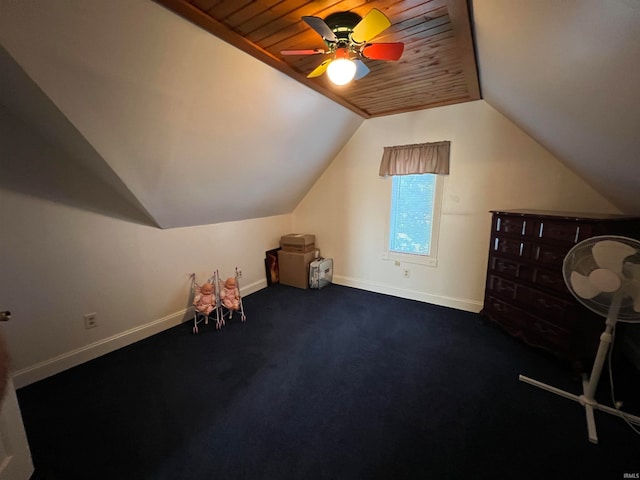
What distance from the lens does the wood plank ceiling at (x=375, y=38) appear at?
133cm

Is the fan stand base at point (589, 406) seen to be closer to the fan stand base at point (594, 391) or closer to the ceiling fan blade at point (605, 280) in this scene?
the fan stand base at point (594, 391)

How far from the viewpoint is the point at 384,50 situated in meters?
1.47

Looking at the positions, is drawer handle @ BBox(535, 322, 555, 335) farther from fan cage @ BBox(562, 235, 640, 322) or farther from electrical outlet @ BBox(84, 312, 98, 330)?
electrical outlet @ BBox(84, 312, 98, 330)

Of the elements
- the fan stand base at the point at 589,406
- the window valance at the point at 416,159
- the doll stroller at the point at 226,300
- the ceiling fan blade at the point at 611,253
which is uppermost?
the window valance at the point at 416,159

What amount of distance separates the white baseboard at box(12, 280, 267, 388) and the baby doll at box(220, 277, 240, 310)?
43 centimetres

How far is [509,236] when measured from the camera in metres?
2.30

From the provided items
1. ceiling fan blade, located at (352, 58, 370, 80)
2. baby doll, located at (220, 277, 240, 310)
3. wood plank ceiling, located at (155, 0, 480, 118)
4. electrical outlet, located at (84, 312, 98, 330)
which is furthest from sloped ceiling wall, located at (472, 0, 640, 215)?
electrical outlet, located at (84, 312, 98, 330)

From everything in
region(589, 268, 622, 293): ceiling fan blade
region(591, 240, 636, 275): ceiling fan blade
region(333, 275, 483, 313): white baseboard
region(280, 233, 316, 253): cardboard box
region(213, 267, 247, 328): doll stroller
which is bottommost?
region(333, 275, 483, 313): white baseboard

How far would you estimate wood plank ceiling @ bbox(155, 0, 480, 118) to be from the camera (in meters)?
1.33

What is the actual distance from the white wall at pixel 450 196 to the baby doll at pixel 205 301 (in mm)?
1838

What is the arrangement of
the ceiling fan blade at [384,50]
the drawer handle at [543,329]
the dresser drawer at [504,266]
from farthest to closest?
the dresser drawer at [504,266]
the drawer handle at [543,329]
the ceiling fan blade at [384,50]

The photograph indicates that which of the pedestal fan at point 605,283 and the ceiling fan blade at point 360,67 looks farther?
the ceiling fan blade at point 360,67

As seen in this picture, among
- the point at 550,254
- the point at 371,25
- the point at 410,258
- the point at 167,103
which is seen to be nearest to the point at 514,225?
the point at 550,254

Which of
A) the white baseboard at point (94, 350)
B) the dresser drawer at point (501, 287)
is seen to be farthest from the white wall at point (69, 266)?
the dresser drawer at point (501, 287)
